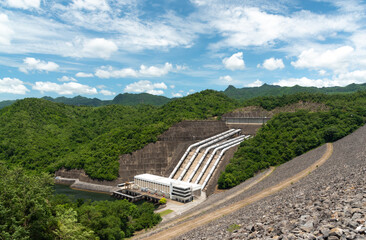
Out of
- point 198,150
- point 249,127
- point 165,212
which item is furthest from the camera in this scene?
point 249,127

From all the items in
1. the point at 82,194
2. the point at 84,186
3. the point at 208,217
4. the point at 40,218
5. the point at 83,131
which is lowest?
the point at 82,194

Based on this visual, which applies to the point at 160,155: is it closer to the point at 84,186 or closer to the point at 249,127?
the point at 84,186

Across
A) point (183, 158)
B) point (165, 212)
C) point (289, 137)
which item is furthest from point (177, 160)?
point (289, 137)

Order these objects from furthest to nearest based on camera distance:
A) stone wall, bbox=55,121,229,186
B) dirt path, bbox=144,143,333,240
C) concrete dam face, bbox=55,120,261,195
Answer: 1. stone wall, bbox=55,121,229,186
2. concrete dam face, bbox=55,120,261,195
3. dirt path, bbox=144,143,333,240

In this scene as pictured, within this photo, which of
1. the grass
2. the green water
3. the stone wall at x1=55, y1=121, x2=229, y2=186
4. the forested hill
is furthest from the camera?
the forested hill

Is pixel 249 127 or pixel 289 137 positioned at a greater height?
pixel 249 127

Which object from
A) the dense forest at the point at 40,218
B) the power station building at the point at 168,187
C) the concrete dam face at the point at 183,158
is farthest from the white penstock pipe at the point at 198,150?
the dense forest at the point at 40,218

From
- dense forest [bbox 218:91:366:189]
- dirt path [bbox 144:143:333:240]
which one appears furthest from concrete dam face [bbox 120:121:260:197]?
dirt path [bbox 144:143:333:240]

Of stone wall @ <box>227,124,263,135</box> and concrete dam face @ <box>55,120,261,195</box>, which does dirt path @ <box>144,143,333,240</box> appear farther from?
stone wall @ <box>227,124,263,135</box>
